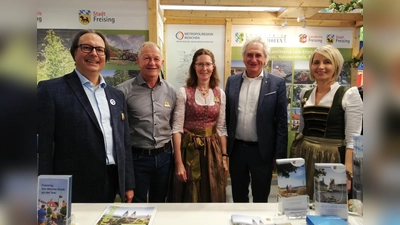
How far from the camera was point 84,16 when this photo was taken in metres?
3.32

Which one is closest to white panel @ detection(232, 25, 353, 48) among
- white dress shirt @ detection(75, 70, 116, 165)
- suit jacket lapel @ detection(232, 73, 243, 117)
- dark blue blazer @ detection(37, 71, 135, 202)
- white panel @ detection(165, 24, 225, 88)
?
white panel @ detection(165, 24, 225, 88)

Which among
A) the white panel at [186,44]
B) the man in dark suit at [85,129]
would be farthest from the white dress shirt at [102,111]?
the white panel at [186,44]

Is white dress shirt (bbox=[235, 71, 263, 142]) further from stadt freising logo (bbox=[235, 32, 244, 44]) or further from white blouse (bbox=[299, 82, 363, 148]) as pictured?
stadt freising logo (bbox=[235, 32, 244, 44])

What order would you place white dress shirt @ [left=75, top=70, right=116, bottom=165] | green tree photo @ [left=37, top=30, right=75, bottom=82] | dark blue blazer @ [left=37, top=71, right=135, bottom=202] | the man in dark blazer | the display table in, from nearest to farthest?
the display table < dark blue blazer @ [left=37, top=71, right=135, bottom=202] < white dress shirt @ [left=75, top=70, right=116, bottom=165] < the man in dark blazer < green tree photo @ [left=37, top=30, right=75, bottom=82]

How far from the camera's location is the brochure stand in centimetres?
137

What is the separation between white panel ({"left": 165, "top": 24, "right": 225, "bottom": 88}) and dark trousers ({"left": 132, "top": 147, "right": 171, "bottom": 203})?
9.46ft


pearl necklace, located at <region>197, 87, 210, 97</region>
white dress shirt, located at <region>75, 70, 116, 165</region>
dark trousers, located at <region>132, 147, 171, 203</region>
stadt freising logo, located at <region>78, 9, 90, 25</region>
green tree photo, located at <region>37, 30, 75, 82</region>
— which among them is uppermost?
stadt freising logo, located at <region>78, 9, 90, 25</region>

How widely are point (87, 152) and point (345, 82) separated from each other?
4791mm

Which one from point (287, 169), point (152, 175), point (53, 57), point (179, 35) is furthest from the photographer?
point (179, 35)

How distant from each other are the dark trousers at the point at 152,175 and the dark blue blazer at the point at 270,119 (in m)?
0.59

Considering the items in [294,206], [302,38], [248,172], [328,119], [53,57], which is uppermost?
[302,38]

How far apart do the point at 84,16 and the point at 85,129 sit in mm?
2066

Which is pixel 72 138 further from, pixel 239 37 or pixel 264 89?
pixel 239 37

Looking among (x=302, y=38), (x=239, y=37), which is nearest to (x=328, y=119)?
(x=239, y=37)
